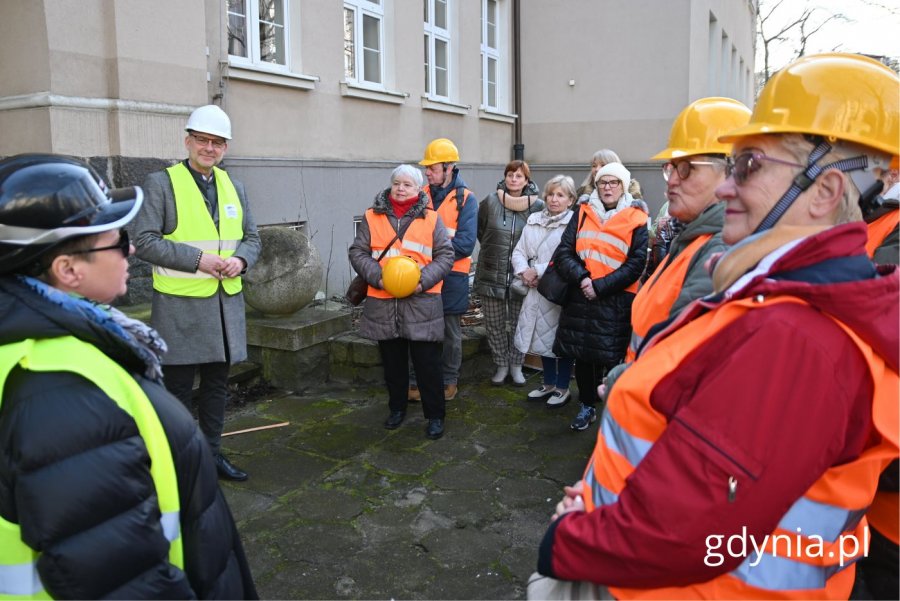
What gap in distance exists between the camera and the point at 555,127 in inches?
592

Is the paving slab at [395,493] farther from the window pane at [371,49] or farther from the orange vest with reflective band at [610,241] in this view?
the window pane at [371,49]

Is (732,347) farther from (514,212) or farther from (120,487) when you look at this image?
(514,212)

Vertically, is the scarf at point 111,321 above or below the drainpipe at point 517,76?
below

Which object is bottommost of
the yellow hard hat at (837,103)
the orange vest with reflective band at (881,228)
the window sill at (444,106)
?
the orange vest with reflective band at (881,228)

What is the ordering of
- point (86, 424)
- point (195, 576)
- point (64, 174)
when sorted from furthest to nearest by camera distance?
1. point (195, 576)
2. point (64, 174)
3. point (86, 424)

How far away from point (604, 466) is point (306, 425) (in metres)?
4.12

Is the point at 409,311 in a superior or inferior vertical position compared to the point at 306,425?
superior

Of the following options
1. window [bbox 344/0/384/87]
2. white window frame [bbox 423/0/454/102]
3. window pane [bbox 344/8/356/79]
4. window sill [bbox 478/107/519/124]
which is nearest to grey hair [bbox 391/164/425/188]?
window [bbox 344/0/384/87]

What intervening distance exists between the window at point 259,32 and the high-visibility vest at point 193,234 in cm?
443

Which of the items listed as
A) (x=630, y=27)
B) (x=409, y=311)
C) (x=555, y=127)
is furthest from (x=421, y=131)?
(x=409, y=311)

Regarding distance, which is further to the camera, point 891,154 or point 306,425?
point 306,425

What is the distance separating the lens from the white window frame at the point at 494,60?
1384cm

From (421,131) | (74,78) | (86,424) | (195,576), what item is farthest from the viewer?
(421,131)

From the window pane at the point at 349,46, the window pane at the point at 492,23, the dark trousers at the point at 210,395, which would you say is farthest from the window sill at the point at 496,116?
the dark trousers at the point at 210,395
